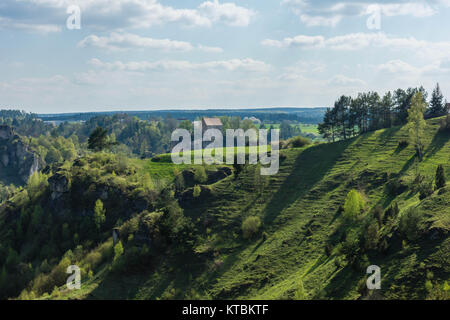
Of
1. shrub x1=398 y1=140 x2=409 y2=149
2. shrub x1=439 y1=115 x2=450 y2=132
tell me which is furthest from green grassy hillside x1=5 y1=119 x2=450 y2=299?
Result: shrub x1=439 y1=115 x2=450 y2=132

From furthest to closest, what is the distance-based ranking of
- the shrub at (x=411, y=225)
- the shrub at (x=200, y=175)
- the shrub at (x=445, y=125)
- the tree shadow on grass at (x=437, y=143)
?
the shrub at (x=200, y=175) → the shrub at (x=445, y=125) → the tree shadow on grass at (x=437, y=143) → the shrub at (x=411, y=225)

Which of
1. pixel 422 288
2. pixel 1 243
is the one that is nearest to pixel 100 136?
pixel 1 243

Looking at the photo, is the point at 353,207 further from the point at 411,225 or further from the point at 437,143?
the point at 437,143

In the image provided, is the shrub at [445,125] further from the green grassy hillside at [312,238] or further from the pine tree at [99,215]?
the pine tree at [99,215]

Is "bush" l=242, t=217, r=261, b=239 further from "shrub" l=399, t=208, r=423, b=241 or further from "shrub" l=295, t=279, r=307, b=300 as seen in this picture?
"shrub" l=399, t=208, r=423, b=241

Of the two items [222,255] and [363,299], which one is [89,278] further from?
[363,299]

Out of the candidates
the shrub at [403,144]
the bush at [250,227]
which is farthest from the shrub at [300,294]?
the shrub at [403,144]

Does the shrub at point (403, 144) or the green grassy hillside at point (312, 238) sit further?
the shrub at point (403, 144)
